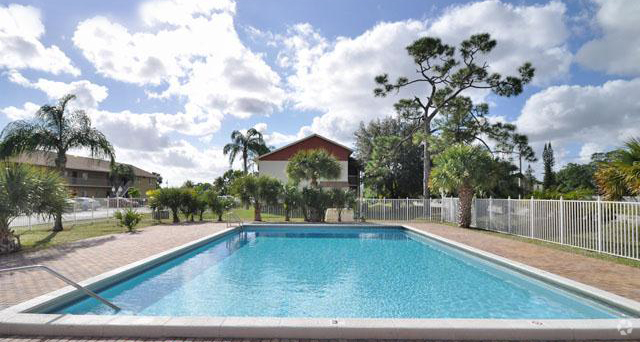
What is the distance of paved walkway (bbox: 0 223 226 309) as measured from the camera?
576 centimetres

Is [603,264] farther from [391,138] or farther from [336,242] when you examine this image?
[391,138]

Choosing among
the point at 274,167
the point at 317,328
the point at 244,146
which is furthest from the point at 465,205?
the point at 244,146

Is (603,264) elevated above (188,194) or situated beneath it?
situated beneath

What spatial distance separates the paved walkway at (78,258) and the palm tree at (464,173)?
1140 cm

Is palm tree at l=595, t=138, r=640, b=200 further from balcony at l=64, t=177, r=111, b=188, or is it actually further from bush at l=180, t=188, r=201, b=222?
balcony at l=64, t=177, r=111, b=188

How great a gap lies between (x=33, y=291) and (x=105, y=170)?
51.2 meters

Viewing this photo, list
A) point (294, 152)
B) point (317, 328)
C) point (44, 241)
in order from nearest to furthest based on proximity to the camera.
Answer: point (317, 328) < point (44, 241) < point (294, 152)

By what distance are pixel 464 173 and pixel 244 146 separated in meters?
33.4

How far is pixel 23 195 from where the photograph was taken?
32.8 feet

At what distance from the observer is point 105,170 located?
49.7 meters

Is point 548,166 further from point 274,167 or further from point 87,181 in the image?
point 87,181

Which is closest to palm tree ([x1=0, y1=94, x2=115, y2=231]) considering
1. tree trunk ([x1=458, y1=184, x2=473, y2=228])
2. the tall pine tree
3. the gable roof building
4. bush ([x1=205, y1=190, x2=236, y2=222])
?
bush ([x1=205, y1=190, x2=236, y2=222])

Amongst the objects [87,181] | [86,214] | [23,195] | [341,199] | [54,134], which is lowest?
[86,214]

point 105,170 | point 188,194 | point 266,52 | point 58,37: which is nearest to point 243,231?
point 188,194
